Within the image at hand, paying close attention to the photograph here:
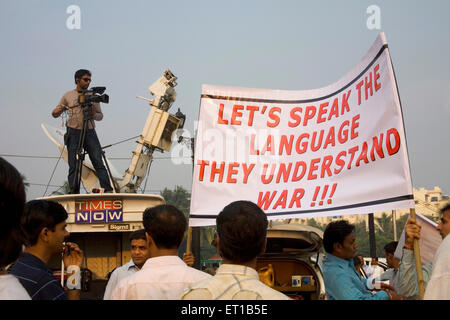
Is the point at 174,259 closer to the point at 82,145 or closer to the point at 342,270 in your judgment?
the point at 342,270

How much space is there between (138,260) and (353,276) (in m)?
2.09

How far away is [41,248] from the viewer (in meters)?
3.15

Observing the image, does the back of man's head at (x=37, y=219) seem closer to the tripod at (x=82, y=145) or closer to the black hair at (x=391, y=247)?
the black hair at (x=391, y=247)

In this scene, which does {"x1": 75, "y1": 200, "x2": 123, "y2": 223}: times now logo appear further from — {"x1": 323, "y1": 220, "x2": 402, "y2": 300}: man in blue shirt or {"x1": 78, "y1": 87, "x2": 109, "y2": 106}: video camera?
{"x1": 323, "y1": 220, "x2": 402, "y2": 300}: man in blue shirt

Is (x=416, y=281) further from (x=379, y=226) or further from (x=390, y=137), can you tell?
(x=379, y=226)

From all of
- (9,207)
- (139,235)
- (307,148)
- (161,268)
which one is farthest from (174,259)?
(307,148)

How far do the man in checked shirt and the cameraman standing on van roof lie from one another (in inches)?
341

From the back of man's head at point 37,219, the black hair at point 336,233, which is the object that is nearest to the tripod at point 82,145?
the black hair at point 336,233

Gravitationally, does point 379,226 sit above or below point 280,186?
below

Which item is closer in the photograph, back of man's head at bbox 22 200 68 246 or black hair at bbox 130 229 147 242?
back of man's head at bbox 22 200 68 246

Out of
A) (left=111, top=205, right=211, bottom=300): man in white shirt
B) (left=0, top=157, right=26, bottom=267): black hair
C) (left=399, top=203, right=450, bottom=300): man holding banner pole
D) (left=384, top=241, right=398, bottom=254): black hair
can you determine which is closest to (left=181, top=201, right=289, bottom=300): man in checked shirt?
(left=111, top=205, right=211, bottom=300): man in white shirt

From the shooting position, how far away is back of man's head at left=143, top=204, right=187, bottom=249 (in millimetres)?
3232
